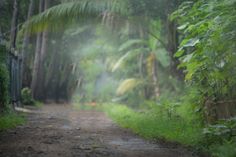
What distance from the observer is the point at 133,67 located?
22703mm

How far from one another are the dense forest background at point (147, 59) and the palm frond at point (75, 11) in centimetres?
3

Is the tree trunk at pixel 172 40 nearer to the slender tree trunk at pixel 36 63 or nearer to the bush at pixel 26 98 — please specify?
the bush at pixel 26 98

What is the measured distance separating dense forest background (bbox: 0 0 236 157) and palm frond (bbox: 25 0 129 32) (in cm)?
3

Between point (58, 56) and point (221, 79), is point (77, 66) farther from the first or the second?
point (221, 79)

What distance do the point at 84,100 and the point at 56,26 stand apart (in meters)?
11.3

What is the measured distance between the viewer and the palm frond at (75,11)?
1359cm

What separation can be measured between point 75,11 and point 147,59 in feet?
20.5

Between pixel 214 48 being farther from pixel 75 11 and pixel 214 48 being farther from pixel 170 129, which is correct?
pixel 75 11

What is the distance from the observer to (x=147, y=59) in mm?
19422

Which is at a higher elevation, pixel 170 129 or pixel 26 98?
pixel 26 98

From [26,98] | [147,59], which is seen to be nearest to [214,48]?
[147,59]

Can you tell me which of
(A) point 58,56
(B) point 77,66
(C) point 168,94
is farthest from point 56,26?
(B) point 77,66

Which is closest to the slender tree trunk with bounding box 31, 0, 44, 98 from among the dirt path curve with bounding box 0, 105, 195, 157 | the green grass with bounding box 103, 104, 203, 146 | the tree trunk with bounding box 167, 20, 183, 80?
the tree trunk with bounding box 167, 20, 183, 80

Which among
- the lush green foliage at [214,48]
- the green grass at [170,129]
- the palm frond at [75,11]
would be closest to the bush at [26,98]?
the palm frond at [75,11]
